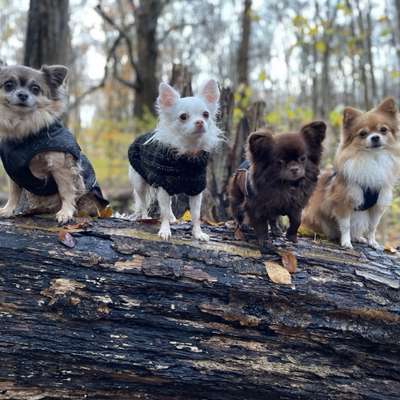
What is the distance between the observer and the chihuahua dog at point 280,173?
11.5 feet

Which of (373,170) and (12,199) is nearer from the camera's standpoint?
(12,199)

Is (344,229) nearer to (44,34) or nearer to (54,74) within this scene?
(54,74)

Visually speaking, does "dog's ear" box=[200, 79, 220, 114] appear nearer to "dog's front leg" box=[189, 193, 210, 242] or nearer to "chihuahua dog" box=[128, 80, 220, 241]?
"chihuahua dog" box=[128, 80, 220, 241]

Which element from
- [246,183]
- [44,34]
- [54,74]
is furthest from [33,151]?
[44,34]

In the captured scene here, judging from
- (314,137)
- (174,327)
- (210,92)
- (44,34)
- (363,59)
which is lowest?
(174,327)

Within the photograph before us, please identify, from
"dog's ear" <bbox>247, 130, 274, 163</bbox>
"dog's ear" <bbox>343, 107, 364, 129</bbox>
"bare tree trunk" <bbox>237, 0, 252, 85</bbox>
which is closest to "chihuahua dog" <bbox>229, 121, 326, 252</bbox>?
"dog's ear" <bbox>247, 130, 274, 163</bbox>

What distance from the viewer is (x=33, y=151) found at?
12.6ft

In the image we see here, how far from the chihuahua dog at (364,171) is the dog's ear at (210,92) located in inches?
61.0

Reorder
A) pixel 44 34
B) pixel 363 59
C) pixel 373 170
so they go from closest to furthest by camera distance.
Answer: pixel 373 170 < pixel 44 34 < pixel 363 59

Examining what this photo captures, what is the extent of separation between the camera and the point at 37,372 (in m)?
3.10

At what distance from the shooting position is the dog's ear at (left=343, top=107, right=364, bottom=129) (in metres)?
4.59

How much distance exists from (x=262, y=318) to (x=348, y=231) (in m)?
1.69

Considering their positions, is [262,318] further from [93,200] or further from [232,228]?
[93,200]

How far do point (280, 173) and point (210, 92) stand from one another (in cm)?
101
